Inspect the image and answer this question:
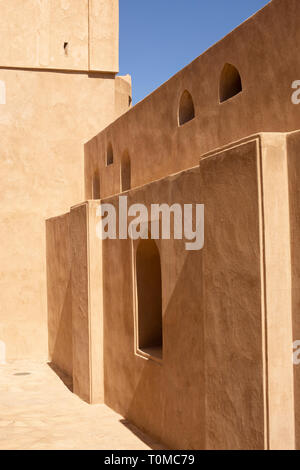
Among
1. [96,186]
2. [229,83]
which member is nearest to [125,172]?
[96,186]

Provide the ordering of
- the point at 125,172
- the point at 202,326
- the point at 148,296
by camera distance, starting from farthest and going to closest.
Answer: the point at 125,172
the point at 148,296
the point at 202,326

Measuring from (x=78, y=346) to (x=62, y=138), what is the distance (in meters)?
5.90

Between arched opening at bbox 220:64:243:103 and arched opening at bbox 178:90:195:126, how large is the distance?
2.93 ft

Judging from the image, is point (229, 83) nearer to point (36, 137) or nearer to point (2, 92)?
point (36, 137)

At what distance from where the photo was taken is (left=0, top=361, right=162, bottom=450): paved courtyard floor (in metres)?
7.30

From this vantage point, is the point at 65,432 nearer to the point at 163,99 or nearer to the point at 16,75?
the point at 163,99

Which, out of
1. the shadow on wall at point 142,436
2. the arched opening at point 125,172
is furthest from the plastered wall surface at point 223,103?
the shadow on wall at point 142,436

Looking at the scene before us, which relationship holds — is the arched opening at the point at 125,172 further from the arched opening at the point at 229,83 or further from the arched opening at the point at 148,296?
the arched opening at the point at 229,83

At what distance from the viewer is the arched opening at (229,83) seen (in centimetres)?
677

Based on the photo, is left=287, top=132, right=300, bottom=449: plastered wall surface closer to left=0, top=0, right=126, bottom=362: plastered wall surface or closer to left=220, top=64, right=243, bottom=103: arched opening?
left=220, top=64, right=243, bottom=103: arched opening

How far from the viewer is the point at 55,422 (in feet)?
27.5

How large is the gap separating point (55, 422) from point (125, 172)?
4.69 metres

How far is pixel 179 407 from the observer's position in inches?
257

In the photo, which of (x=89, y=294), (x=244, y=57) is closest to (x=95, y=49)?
(x=89, y=294)
